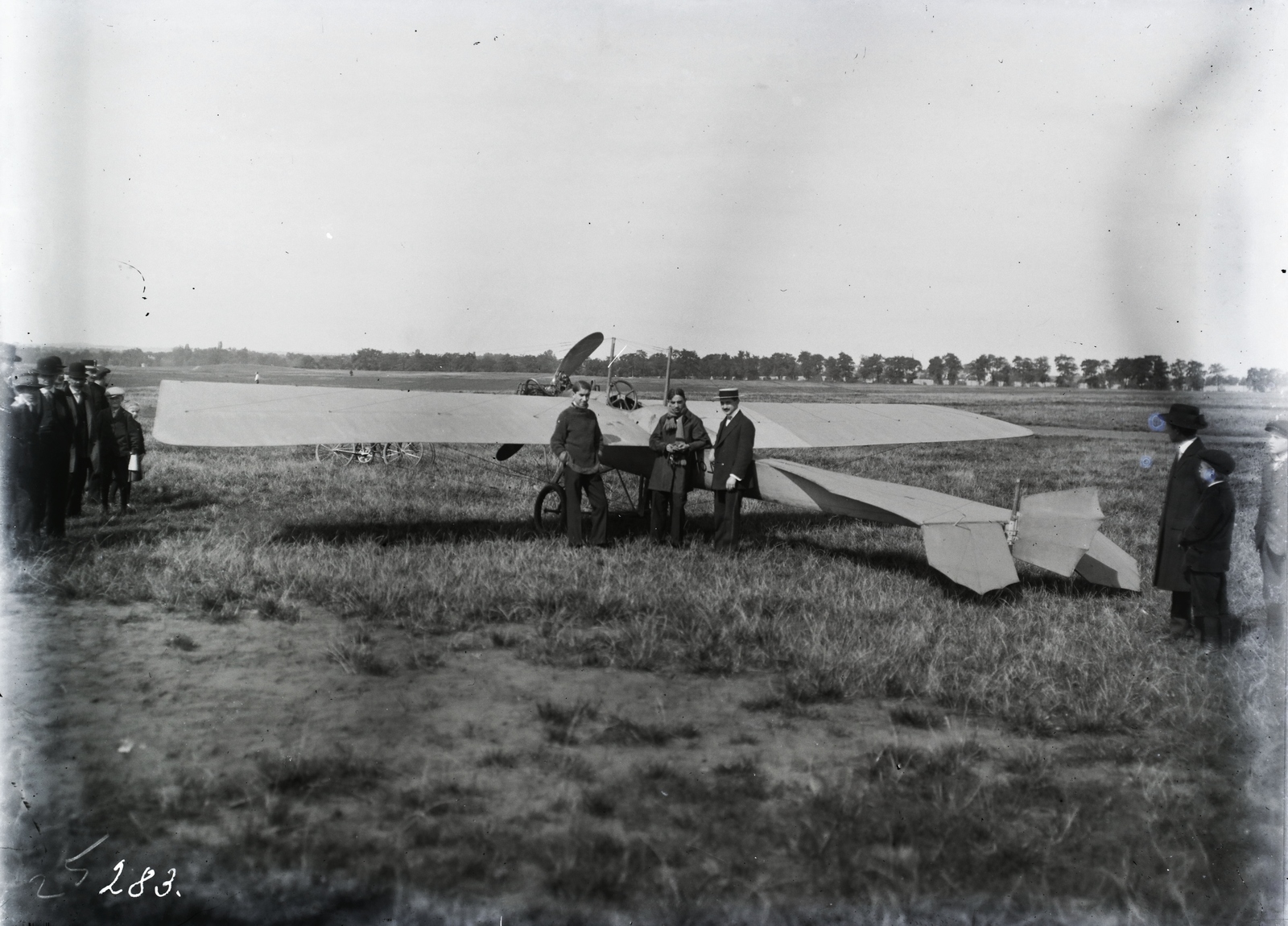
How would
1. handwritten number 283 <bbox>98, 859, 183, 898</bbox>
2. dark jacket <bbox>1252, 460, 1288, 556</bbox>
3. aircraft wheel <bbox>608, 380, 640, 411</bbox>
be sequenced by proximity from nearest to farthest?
handwritten number 283 <bbox>98, 859, 183, 898</bbox> → dark jacket <bbox>1252, 460, 1288, 556</bbox> → aircraft wheel <bbox>608, 380, 640, 411</bbox>

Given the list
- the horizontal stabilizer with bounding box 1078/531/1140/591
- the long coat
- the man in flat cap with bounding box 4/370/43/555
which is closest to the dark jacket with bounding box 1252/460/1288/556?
the long coat

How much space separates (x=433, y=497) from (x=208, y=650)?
718cm

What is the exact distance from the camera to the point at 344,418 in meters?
9.75

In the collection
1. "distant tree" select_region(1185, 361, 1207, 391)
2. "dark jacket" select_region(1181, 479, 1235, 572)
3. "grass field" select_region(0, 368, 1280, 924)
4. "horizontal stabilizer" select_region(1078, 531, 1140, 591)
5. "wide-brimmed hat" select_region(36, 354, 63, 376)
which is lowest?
"grass field" select_region(0, 368, 1280, 924)

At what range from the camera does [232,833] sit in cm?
373

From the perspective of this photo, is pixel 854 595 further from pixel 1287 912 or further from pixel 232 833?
pixel 232 833

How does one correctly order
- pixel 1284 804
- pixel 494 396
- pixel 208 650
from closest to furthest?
1. pixel 1284 804
2. pixel 208 650
3. pixel 494 396

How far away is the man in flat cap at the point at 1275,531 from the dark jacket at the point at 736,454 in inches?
182

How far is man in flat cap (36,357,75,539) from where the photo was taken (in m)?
8.59

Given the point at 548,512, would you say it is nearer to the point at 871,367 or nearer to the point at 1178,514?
the point at 1178,514

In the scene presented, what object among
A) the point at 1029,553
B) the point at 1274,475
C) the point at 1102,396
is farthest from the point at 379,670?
the point at 1102,396

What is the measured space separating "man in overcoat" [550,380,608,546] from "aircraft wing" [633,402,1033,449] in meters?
1.91

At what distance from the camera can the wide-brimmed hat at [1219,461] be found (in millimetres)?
6301

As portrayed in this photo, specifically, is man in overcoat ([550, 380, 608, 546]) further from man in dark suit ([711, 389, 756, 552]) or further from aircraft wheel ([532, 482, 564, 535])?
man in dark suit ([711, 389, 756, 552])
